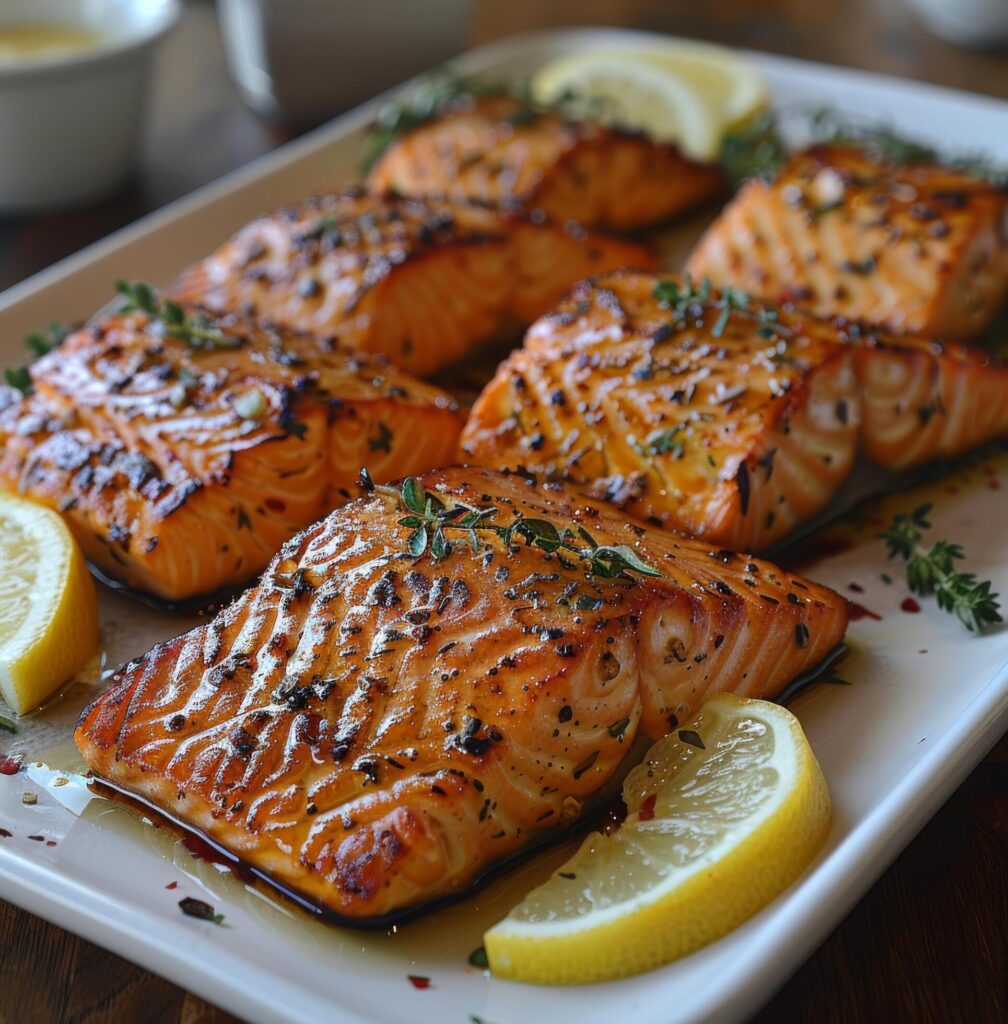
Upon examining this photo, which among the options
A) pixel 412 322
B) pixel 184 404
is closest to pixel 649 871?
pixel 184 404

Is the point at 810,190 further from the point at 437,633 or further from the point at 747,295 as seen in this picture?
the point at 437,633

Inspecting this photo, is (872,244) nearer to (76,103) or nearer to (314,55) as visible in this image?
(314,55)

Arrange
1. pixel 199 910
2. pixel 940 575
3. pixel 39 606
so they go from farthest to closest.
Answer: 1. pixel 940 575
2. pixel 39 606
3. pixel 199 910

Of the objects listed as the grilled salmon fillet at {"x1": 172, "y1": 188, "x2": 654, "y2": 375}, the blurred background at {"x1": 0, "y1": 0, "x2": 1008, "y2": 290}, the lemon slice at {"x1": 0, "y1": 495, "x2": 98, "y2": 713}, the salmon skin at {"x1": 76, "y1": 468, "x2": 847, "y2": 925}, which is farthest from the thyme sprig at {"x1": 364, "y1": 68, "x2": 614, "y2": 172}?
the salmon skin at {"x1": 76, "y1": 468, "x2": 847, "y2": 925}

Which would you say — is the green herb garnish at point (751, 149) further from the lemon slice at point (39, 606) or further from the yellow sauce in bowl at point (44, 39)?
the lemon slice at point (39, 606)

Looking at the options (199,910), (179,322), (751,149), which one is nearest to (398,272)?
(179,322)

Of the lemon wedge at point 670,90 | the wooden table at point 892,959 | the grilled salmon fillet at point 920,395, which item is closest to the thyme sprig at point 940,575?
the grilled salmon fillet at point 920,395
